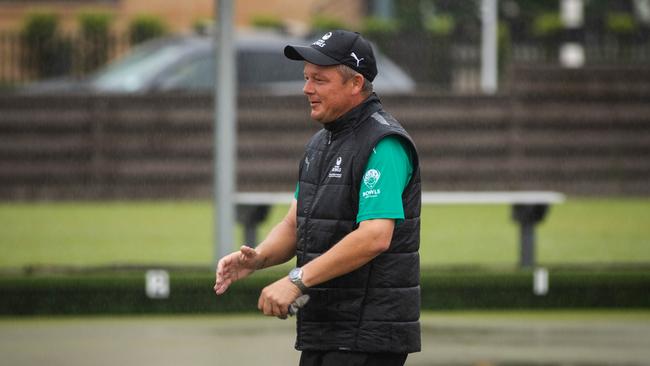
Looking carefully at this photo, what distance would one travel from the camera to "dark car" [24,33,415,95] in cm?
1561

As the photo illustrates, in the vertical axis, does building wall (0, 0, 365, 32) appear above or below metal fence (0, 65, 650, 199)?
above

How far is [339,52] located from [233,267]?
0.73 metres

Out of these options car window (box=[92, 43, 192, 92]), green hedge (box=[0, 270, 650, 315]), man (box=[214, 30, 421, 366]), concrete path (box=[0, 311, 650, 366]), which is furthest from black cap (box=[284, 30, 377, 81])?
car window (box=[92, 43, 192, 92])

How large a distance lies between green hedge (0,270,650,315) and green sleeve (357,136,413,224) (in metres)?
5.58

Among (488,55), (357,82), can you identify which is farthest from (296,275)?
(488,55)

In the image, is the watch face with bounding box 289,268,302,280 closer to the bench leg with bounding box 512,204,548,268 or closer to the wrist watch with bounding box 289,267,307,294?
the wrist watch with bounding box 289,267,307,294

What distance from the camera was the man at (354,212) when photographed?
4.26m

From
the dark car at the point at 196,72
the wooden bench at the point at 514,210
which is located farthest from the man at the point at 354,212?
the dark car at the point at 196,72

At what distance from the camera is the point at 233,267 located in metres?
4.48

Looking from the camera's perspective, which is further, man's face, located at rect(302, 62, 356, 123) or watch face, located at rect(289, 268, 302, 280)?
man's face, located at rect(302, 62, 356, 123)

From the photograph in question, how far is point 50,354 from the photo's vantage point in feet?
27.4

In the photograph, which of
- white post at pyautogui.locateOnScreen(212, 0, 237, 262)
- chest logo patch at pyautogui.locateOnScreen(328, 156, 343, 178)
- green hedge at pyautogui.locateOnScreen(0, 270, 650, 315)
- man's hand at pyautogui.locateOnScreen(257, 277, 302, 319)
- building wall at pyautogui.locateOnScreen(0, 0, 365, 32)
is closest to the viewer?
man's hand at pyautogui.locateOnScreen(257, 277, 302, 319)

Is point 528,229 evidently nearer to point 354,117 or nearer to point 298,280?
point 354,117

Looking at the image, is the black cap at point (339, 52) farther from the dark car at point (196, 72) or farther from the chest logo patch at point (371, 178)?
the dark car at point (196, 72)
